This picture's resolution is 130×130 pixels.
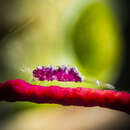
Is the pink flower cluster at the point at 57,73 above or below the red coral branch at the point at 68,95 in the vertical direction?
above

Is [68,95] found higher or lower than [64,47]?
lower

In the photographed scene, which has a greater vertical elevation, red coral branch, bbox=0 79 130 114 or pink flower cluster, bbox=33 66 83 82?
pink flower cluster, bbox=33 66 83 82
